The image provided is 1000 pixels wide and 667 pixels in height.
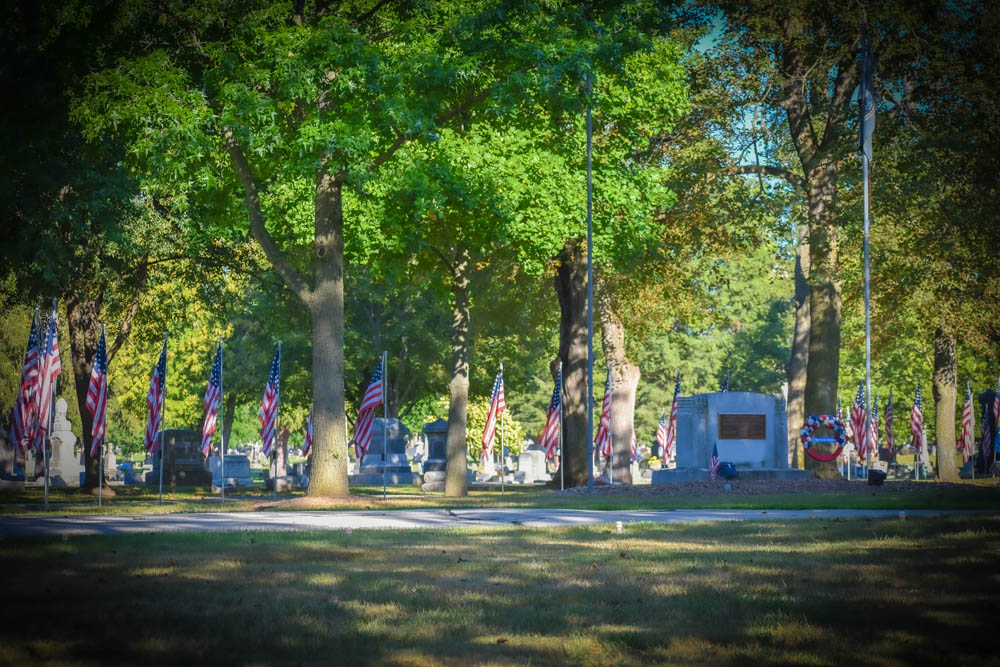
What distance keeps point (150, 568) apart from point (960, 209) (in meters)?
24.7

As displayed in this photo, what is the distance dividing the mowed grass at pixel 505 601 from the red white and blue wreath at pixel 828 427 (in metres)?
16.9

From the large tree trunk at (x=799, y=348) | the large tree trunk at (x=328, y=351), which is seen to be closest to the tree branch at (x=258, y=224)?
the large tree trunk at (x=328, y=351)

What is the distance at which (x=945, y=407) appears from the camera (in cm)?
4316

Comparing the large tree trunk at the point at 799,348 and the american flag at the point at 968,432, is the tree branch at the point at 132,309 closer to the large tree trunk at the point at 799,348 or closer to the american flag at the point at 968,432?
the large tree trunk at the point at 799,348

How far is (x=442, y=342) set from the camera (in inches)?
1939

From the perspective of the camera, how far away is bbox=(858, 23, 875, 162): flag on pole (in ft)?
87.9

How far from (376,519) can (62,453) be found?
1471 inches

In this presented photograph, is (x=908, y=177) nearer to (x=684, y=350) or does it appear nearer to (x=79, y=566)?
(x=684, y=350)

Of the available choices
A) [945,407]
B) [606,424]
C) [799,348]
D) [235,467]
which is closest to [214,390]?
[606,424]

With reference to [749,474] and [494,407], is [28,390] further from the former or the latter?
[749,474]

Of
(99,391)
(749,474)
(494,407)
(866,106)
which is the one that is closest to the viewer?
(99,391)

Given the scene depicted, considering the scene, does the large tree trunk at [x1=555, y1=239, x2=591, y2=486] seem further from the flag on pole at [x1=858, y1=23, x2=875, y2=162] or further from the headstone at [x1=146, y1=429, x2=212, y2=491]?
the headstone at [x1=146, y1=429, x2=212, y2=491]

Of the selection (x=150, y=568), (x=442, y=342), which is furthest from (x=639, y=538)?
(x=442, y=342)

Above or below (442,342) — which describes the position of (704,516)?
below
